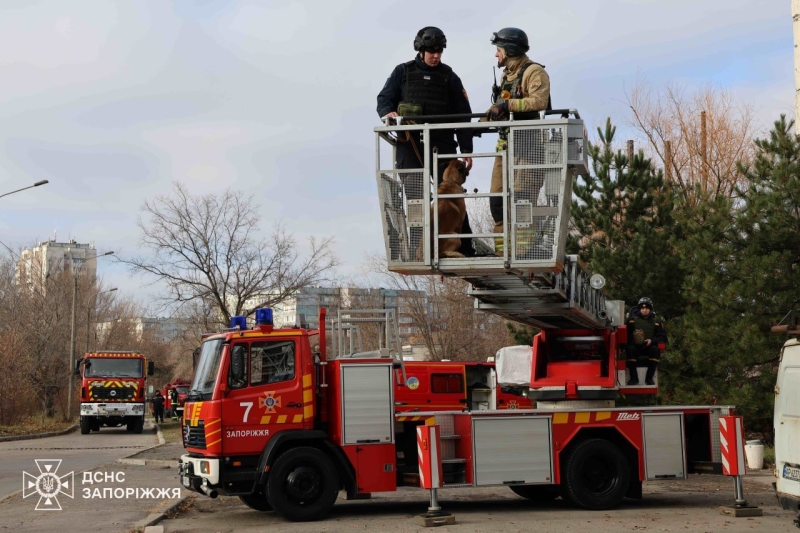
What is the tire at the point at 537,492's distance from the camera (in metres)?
14.0

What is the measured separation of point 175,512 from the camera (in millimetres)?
Result: 13008

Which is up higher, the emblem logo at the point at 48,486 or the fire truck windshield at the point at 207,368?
the fire truck windshield at the point at 207,368

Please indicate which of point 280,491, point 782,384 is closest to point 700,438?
point 782,384

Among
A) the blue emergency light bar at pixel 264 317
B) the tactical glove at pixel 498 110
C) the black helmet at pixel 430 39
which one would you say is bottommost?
the blue emergency light bar at pixel 264 317

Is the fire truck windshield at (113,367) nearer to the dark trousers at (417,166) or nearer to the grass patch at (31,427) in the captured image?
the grass patch at (31,427)

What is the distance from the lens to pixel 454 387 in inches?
894

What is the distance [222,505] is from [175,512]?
133cm

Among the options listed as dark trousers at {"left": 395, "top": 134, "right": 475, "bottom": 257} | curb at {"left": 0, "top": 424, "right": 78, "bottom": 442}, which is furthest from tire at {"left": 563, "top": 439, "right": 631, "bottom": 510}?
curb at {"left": 0, "top": 424, "right": 78, "bottom": 442}

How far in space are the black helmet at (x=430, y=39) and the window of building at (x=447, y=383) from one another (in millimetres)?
13729

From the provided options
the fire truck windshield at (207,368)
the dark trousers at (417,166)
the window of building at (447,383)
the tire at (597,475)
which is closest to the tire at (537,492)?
the tire at (597,475)

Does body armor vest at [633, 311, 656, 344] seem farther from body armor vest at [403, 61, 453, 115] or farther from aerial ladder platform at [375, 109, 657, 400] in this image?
body armor vest at [403, 61, 453, 115]

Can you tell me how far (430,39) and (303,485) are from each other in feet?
19.7

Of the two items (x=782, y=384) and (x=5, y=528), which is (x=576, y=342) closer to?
(x=782, y=384)

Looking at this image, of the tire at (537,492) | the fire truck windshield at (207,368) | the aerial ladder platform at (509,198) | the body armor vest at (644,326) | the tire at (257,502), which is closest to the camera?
the aerial ladder platform at (509,198)
